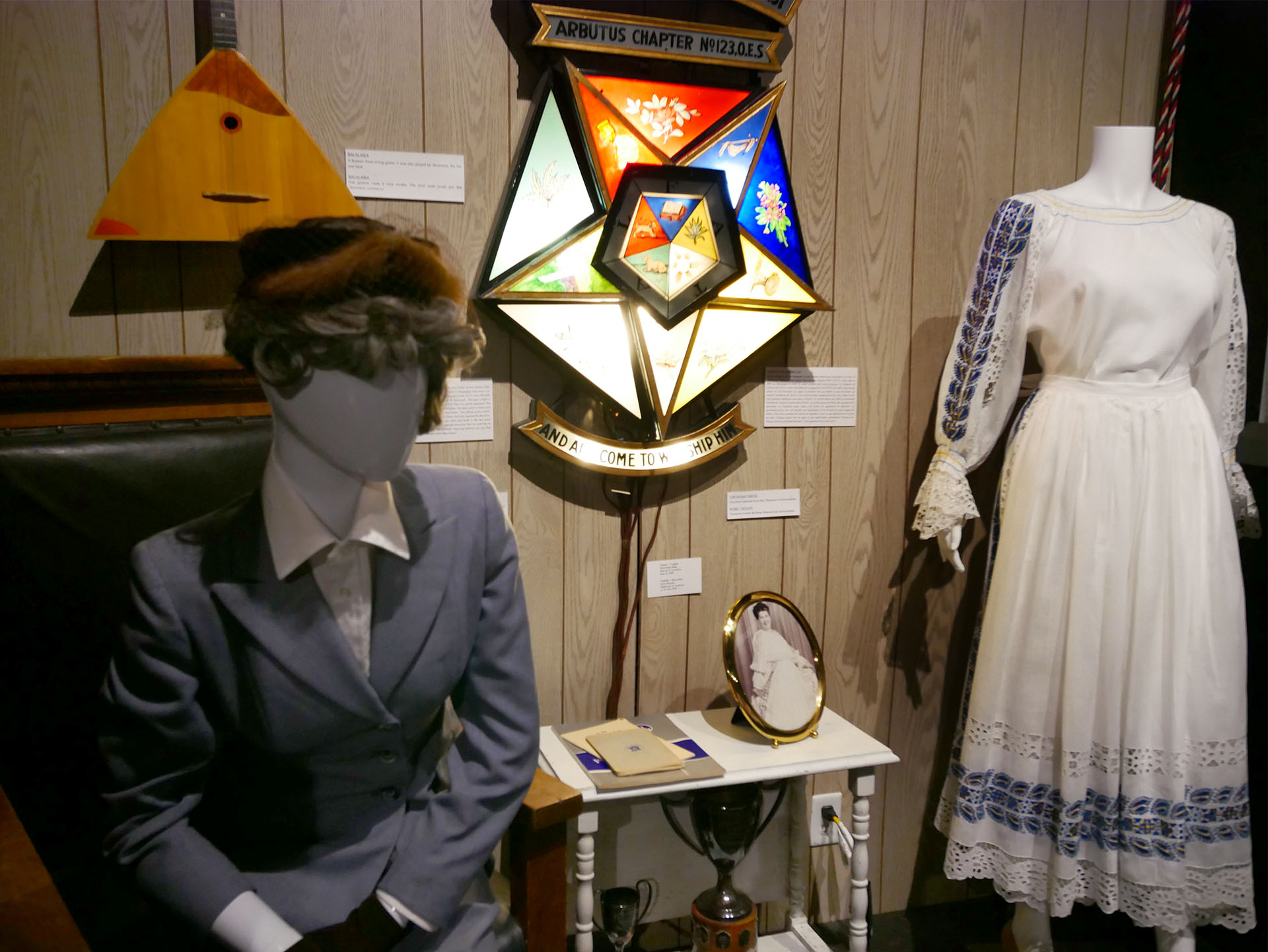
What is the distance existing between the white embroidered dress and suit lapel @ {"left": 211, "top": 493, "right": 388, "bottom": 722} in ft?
3.64

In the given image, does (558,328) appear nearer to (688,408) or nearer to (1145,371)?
(688,408)

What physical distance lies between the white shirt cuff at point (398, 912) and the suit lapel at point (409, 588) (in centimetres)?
21

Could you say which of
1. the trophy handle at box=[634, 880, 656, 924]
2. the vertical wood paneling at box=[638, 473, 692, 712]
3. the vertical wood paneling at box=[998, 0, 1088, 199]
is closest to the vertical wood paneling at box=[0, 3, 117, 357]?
the vertical wood paneling at box=[638, 473, 692, 712]

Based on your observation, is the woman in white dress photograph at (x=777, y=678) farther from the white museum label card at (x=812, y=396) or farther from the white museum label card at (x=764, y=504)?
the white museum label card at (x=812, y=396)

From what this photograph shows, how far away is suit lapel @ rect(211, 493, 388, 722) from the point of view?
0.86 meters

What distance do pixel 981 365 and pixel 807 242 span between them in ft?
1.39

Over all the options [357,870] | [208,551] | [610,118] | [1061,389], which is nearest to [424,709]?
[357,870]

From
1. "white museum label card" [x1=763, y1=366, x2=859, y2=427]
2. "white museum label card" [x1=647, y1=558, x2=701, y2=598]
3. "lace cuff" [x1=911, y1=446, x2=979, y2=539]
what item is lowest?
"white museum label card" [x1=647, y1=558, x2=701, y2=598]

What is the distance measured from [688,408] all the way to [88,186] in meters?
1.04

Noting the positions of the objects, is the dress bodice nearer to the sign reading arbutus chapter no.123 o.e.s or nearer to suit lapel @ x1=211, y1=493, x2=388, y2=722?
the sign reading arbutus chapter no.123 o.e.s

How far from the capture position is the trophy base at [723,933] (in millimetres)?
1519

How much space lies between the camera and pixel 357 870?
0.94m

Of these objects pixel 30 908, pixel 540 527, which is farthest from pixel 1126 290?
pixel 30 908

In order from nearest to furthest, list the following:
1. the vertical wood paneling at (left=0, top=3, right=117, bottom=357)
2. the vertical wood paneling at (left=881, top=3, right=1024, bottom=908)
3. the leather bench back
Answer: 1. the leather bench back
2. the vertical wood paneling at (left=0, top=3, right=117, bottom=357)
3. the vertical wood paneling at (left=881, top=3, right=1024, bottom=908)
